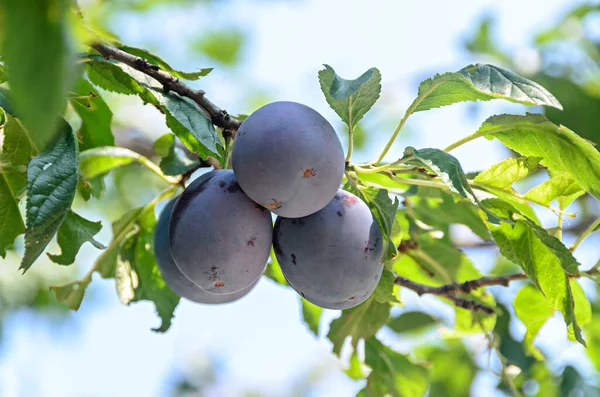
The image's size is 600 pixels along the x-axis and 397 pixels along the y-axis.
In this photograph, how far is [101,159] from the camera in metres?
1.78

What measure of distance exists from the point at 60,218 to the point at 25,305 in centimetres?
288

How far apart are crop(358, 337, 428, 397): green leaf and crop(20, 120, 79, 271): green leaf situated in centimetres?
106

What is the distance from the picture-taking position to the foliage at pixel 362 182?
1.20 metres

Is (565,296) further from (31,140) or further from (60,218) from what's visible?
(31,140)

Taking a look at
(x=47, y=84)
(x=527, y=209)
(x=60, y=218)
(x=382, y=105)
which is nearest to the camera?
(x=47, y=84)

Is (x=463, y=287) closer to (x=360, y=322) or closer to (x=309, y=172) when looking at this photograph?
(x=360, y=322)

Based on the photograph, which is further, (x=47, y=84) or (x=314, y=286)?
(x=314, y=286)

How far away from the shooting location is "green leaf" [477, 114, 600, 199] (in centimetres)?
133

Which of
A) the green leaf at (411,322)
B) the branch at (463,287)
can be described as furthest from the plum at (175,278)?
the green leaf at (411,322)

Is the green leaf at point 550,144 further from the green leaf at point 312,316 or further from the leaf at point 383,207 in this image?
the green leaf at point 312,316

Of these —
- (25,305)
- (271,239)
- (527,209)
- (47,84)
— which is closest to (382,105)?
(25,305)

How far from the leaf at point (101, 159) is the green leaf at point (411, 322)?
1.10 metres

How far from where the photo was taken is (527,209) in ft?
5.26

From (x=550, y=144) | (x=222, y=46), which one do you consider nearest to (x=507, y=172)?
(x=550, y=144)
